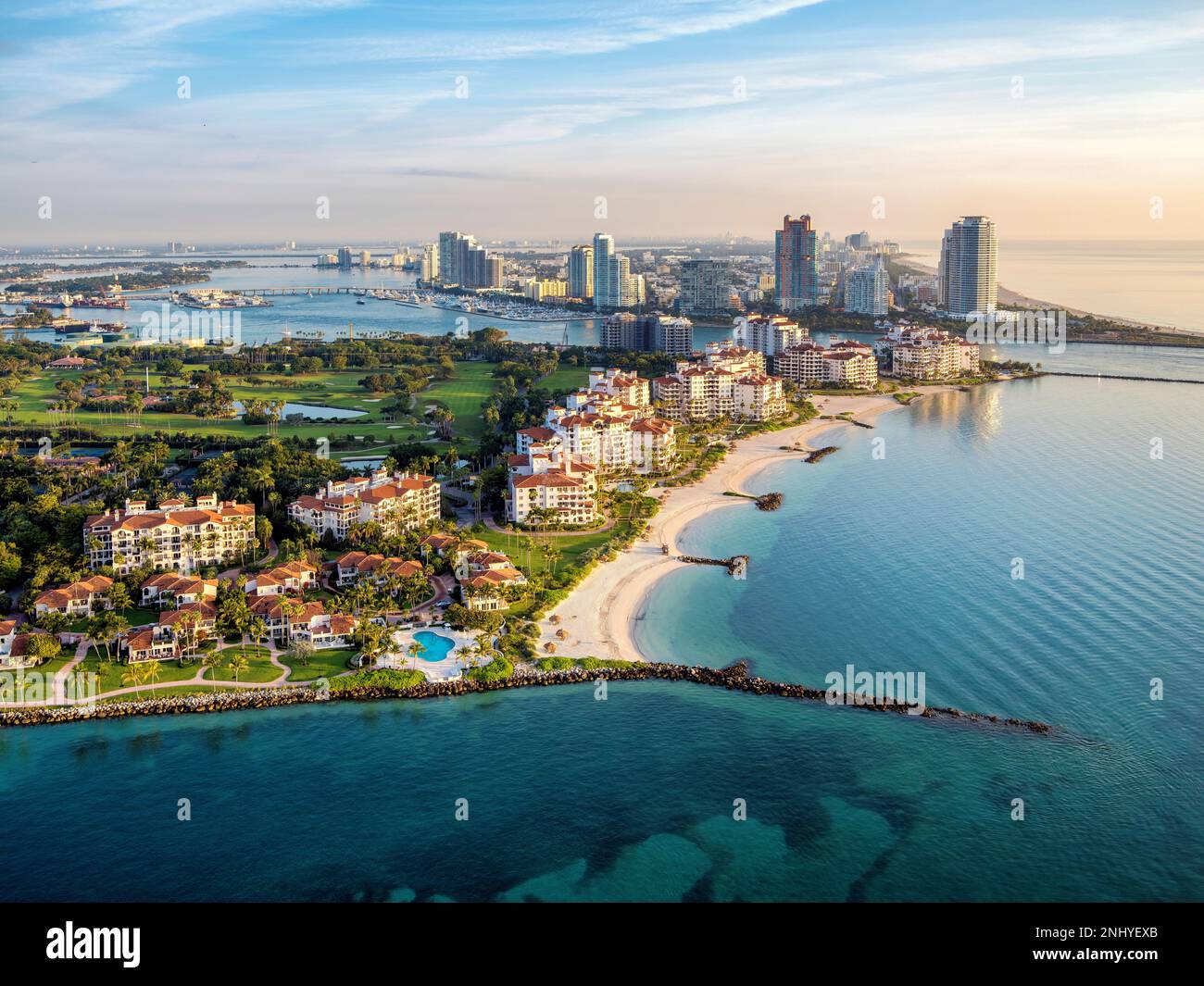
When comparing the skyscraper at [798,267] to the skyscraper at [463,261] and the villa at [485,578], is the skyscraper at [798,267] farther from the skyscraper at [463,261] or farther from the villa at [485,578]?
the villa at [485,578]

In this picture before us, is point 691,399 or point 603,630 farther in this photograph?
point 691,399

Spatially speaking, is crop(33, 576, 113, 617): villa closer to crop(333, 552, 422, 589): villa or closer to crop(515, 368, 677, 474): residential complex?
crop(333, 552, 422, 589): villa

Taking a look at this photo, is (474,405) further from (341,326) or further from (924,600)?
(341,326)

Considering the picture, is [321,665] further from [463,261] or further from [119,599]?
[463,261]

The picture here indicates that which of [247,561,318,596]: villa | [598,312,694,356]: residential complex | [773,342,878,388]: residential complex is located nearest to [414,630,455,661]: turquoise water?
[247,561,318,596]: villa

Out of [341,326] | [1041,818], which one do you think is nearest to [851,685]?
[1041,818]

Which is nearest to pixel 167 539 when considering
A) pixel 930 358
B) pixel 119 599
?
pixel 119 599
